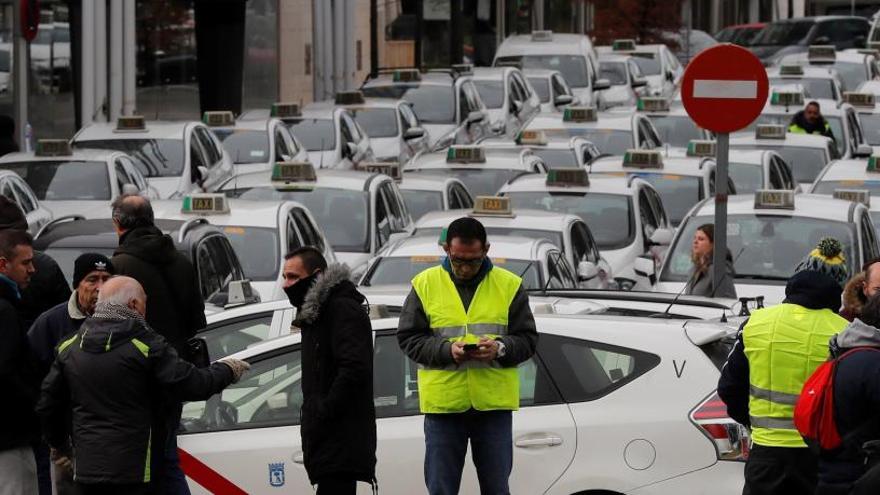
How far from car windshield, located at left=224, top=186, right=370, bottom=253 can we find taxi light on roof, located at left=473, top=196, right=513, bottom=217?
1.34 meters

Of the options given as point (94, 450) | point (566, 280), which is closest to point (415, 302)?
point (94, 450)

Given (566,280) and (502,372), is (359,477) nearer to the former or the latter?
(502,372)

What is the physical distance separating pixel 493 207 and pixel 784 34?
113 ft

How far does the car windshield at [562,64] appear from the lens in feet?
121

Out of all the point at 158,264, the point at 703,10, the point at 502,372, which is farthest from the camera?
the point at 703,10

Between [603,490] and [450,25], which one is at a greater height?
[450,25]

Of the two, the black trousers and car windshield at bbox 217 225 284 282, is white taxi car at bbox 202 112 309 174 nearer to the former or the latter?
car windshield at bbox 217 225 284 282

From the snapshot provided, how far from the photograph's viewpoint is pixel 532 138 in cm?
2438

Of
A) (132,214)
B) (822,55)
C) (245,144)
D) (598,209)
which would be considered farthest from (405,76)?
(132,214)

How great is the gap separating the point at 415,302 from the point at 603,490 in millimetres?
1118

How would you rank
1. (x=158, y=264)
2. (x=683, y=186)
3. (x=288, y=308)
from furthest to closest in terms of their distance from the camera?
1. (x=683, y=186)
2. (x=288, y=308)
3. (x=158, y=264)

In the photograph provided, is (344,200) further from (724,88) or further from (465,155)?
(724,88)

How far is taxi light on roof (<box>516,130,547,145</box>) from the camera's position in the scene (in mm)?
24141

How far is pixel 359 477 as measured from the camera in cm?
804
